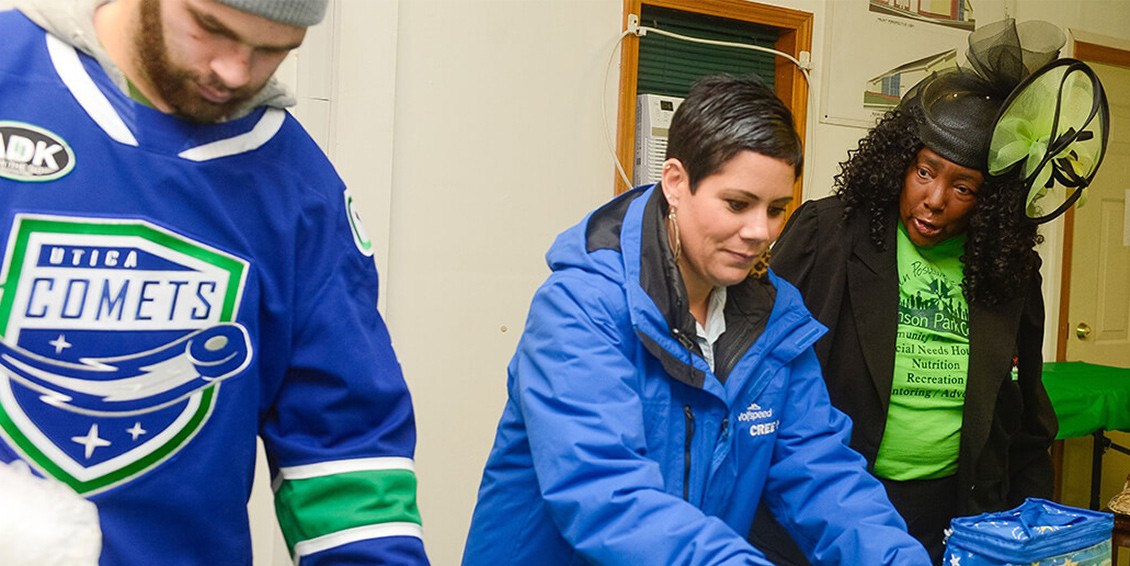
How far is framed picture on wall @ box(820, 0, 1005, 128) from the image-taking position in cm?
397

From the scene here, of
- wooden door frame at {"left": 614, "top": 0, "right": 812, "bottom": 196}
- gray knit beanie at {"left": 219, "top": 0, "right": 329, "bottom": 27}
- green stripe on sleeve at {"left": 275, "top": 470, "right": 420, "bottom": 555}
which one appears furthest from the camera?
wooden door frame at {"left": 614, "top": 0, "right": 812, "bottom": 196}

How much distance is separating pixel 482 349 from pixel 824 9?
1.83 metres

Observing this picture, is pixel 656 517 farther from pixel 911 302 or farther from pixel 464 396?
pixel 464 396

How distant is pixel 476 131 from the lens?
3180 millimetres

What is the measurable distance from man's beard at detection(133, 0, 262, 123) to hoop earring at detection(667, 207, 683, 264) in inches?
31.0

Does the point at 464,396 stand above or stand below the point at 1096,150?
below

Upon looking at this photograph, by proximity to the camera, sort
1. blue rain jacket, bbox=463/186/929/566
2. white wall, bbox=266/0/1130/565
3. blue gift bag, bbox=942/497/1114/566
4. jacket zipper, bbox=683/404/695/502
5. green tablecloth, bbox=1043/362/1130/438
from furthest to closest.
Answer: green tablecloth, bbox=1043/362/1130/438, white wall, bbox=266/0/1130/565, blue gift bag, bbox=942/497/1114/566, jacket zipper, bbox=683/404/695/502, blue rain jacket, bbox=463/186/929/566

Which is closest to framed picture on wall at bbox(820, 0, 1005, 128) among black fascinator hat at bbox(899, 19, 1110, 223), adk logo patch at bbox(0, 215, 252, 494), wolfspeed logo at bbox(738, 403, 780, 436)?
black fascinator hat at bbox(899, 19, 1110, 223)

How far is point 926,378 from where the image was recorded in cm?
208

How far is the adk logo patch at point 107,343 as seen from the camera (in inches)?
37.4

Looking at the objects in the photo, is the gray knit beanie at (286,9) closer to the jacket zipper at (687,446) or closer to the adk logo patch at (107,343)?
the adk logo patch at (107,343)

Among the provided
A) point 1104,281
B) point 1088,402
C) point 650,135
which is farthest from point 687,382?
point 1104,281

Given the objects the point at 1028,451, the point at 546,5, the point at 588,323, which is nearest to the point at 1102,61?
the point at 546,5

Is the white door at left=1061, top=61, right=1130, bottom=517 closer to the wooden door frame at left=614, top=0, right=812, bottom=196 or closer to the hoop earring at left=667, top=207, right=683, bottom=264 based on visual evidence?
the wooden door frame at left=614, top=0, right=812, bottom=196
